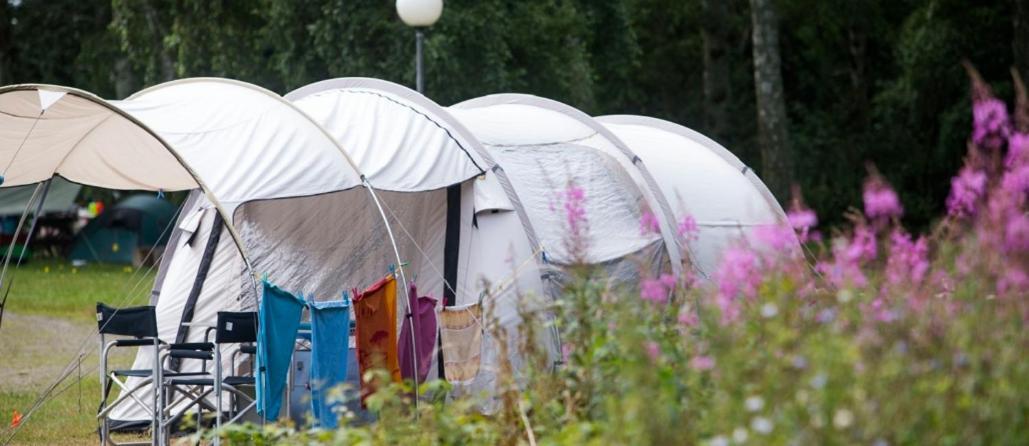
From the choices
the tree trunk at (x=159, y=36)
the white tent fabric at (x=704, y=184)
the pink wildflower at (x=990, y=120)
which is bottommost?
the pink wildflower at (x=990, y=120)

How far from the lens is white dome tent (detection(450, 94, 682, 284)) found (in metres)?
8.92

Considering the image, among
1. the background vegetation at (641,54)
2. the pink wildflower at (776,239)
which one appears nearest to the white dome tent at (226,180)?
the pink wildflower at (776,239)

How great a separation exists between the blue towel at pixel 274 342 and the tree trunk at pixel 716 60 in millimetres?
16718

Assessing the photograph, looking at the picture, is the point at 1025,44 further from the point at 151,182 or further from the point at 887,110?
the point at 151,182

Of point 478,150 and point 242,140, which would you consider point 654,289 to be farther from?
point 478,150

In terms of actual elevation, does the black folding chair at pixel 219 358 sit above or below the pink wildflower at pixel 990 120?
below

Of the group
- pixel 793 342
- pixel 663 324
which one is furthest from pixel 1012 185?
pixel 663 324

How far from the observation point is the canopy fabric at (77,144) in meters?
7.20

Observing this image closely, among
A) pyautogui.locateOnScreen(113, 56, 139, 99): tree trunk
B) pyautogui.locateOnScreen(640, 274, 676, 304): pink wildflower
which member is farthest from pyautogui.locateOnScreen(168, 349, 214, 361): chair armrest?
pyautogui.locateOnScreen(113, 56, 139, 99): tree trunk

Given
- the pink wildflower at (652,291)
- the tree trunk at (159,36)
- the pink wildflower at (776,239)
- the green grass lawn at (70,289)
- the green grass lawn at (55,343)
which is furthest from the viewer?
the tree trunk at (159,36)

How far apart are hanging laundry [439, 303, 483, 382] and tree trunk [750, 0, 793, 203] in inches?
464

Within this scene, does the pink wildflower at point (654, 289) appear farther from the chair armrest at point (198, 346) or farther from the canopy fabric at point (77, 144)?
the chair armrest at point (198, 346)

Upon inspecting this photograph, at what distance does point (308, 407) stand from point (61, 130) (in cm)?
205

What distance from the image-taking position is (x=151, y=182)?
8727 millimetres
